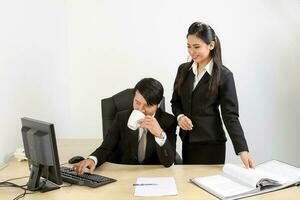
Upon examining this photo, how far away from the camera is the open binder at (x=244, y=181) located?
1431mm

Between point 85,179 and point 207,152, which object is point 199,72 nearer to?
point 207,152

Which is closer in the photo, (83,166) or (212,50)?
(83,166)

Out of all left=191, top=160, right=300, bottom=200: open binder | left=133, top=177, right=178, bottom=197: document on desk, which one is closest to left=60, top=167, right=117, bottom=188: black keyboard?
left=133, top=177, right=178, bottom=197: document on desk

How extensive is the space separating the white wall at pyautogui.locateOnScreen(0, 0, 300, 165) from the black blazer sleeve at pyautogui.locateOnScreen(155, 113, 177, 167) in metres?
0.97

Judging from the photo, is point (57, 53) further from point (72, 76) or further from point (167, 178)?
point (167, 178)

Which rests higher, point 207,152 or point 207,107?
point 207,107

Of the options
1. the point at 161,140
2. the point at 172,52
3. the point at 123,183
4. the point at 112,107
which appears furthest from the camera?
the point at 172,52

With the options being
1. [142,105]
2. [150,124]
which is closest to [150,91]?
[142,105]

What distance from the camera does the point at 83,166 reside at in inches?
67.4

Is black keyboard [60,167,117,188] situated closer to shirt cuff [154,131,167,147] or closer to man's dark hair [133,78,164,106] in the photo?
shirt cuff [154,131,167,147]

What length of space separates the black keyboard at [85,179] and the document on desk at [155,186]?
0.15m

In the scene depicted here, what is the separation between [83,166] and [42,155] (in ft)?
1.05

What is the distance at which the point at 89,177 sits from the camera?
161cm

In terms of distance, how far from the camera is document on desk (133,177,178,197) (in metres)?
1.43
